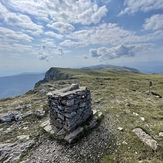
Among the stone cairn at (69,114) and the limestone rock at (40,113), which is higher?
the stone cairn at (69,114)

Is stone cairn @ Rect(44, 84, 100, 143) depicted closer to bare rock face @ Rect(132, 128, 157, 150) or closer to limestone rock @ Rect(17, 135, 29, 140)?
limestone rock @ Rect(17, 135, 29, 140)

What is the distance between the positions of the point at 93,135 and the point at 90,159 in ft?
7.65

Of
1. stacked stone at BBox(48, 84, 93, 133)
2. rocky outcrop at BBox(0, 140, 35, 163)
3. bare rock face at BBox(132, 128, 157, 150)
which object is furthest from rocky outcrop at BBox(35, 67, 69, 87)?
bare rock face at BBox(132, 128, 157, 150)

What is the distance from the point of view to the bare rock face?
32.9ft

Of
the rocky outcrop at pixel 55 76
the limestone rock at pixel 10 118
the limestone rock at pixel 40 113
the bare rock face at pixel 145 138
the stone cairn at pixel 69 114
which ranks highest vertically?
the stone cairn at pixel 69 114

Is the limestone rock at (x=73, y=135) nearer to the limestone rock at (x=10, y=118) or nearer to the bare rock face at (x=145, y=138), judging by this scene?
the bare rock face at (x=145, y=138)

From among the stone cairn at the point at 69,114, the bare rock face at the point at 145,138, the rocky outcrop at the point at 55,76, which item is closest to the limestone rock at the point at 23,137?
the stone cairn at the point at 69,114

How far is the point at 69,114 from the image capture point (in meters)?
11.3

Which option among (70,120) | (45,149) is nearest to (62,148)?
(45,149)

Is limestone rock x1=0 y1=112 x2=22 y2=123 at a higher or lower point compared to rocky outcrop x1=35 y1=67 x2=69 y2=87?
higher

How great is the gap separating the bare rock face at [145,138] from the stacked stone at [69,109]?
453cm

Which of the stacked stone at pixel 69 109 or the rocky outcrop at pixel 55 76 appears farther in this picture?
the rocky outcrop at pixel 55 76

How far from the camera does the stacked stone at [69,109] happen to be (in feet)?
37.5

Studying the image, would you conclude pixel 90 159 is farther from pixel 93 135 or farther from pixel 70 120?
pixel 70 120
